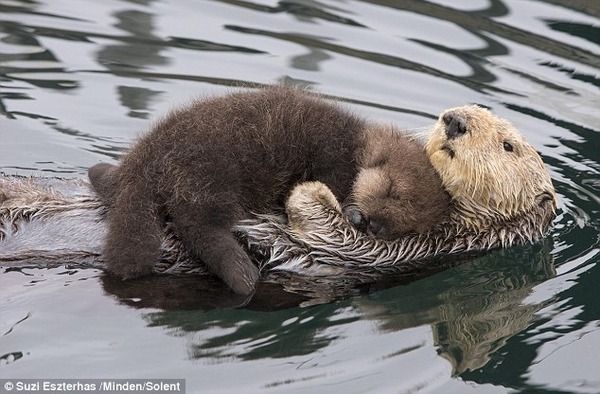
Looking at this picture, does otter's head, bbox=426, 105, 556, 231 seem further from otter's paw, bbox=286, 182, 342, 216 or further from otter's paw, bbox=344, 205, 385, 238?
otter's paw, bbox=286, 182, 342, 216

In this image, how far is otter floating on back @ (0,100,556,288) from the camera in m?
5.83

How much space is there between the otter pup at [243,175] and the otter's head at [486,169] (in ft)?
0.37

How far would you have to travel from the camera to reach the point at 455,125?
602 centimetres

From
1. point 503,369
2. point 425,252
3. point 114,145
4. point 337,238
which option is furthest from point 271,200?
point 114,145

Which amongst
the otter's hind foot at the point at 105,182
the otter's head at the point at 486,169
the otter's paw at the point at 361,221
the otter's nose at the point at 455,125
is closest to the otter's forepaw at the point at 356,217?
the otter's paw at the point at 361,221

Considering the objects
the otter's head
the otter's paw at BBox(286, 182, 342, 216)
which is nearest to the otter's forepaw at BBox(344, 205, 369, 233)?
the otter's paw at BBox(286, 182, 342, 216)

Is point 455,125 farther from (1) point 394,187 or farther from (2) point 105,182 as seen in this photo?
(2) point 105,182

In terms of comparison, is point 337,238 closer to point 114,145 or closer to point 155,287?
point 155,287

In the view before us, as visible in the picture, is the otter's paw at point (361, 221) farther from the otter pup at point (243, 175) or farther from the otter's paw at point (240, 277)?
the otter's paw at point (240, 277)

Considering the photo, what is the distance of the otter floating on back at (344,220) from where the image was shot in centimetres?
583

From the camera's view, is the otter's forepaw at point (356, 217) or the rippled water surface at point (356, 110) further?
the otter's forepaw at point (356, 217)

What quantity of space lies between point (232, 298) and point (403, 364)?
1014 millimetres

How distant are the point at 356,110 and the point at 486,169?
2214 mm

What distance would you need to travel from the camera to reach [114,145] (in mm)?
7758
